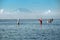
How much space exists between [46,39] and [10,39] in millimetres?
1959

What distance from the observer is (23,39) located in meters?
10.7

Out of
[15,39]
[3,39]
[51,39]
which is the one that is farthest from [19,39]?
[51,39]

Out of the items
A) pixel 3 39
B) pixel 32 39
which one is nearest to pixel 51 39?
pixel 32 39

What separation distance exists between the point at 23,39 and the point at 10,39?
28.0 inches

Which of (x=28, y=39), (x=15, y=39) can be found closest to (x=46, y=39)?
(x=28, y=39)

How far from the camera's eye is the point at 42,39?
10672 mm

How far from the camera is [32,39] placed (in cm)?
1074

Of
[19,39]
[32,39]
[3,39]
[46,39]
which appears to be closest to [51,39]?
[46,39]

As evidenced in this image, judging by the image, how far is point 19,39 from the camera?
1073cm

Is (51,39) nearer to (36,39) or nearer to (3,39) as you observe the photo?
(36,39)

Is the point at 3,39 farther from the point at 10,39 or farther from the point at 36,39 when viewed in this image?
the point at 36,39

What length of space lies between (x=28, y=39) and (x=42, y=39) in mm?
762

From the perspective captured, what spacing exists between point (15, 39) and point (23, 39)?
0.44 m

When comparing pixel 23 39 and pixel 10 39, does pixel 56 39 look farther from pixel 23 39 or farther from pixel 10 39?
pixel 10 39
